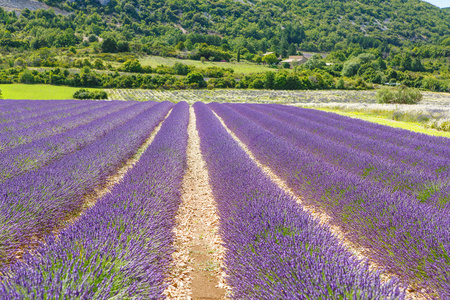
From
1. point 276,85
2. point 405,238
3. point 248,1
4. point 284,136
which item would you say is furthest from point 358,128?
point 248,1

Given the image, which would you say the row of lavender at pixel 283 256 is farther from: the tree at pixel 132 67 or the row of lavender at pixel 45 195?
the tree at pixel 132 67

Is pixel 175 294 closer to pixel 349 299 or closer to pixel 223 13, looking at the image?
pixel 349 299

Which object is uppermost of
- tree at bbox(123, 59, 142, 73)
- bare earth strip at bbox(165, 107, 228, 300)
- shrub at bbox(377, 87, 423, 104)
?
tree at bbox(123, 59, 142, 73)

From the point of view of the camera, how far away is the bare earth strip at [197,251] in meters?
2.31

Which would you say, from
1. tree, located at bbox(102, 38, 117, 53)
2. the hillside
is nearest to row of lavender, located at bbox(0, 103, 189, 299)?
tree, located at bbox(102, 38, 117, 53)

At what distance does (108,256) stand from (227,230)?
4.09 feet

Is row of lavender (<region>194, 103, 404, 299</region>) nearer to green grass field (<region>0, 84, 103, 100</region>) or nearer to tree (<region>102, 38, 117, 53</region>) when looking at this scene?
green grass field (<region>0, 84, 103, 100</region>)

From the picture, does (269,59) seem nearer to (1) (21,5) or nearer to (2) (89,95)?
(2) (89,95)

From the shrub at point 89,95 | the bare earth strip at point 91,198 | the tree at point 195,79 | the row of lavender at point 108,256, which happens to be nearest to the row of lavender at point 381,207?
the row of lavender at point 108,256

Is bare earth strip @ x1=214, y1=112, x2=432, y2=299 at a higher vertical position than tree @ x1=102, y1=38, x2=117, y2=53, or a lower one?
lower

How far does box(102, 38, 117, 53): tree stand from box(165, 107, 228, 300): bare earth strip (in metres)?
71.0

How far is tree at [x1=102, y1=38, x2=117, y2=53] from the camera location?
207 ft

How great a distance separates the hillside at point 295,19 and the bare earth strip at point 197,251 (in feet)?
387

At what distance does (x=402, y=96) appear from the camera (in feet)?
69.9
